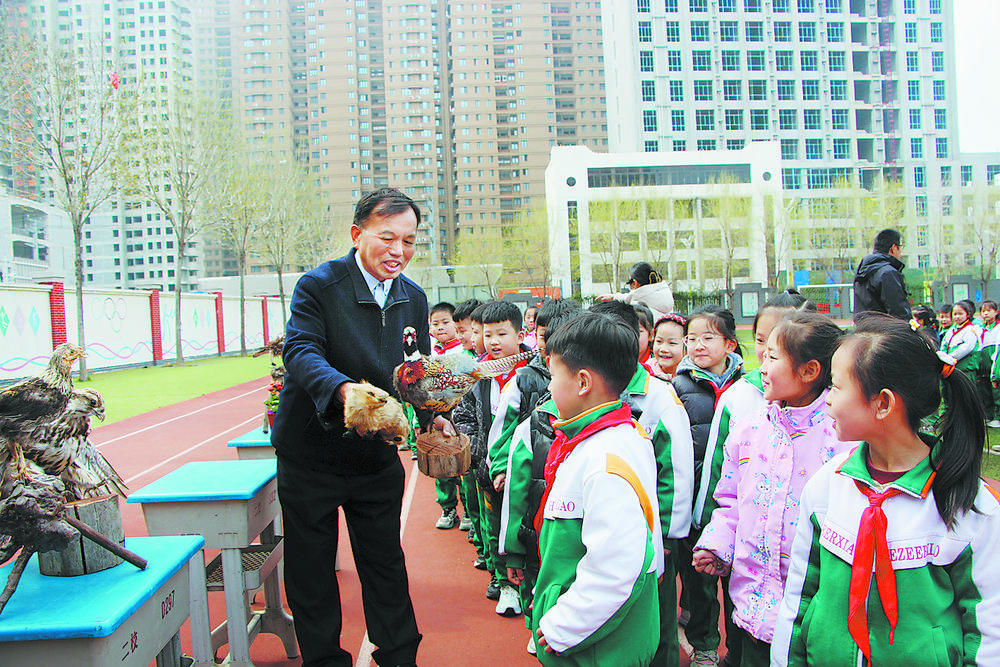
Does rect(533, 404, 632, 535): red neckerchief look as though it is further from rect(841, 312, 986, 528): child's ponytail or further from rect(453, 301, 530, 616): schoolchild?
rect(453, 301, 530, 616): schoolchild

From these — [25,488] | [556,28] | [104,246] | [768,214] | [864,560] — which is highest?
[556,28]

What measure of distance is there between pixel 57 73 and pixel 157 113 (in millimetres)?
5384

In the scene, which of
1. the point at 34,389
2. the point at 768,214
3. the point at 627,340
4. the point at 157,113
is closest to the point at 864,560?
the point at 627,340

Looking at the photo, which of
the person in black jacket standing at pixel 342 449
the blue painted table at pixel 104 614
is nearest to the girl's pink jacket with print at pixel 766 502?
the person in black jacket standing at pixel 342 449

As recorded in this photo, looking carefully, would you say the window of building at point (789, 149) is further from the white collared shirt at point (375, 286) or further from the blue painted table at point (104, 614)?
the blue painted table at point (104, 614)

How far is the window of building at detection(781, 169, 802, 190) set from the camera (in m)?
51.7

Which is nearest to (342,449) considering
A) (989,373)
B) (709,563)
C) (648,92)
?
(709,563)

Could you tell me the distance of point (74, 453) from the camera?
1.92m

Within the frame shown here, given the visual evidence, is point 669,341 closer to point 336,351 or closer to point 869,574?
point 336,351

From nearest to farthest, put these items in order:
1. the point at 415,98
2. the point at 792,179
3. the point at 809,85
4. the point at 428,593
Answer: the point at 428,593
the point at 792,179
the point at 809,85
the point at 415,98

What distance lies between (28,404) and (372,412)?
110cm

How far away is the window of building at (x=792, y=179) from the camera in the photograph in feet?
170

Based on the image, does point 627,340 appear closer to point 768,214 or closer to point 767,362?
point 767,362

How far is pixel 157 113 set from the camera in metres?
20.0
